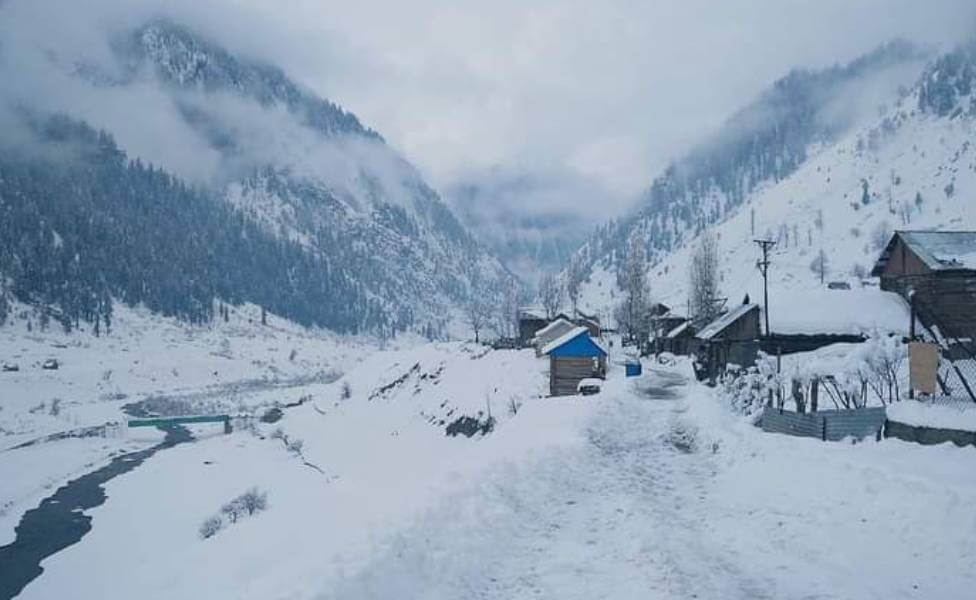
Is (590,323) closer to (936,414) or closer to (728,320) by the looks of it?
(728,320)

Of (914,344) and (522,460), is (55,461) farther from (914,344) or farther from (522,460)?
(914,344)

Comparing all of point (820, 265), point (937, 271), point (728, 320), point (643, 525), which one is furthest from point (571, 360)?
point (820, 265)

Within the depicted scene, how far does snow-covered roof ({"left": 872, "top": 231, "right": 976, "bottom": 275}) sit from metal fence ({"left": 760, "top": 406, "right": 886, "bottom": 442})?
37.4 metres

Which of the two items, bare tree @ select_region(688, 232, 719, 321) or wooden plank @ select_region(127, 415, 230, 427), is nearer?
wooden plank @ select_region(127, 415, 230, 427)

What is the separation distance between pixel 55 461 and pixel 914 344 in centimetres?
7087

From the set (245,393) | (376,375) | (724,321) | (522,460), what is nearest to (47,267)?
(245,393)

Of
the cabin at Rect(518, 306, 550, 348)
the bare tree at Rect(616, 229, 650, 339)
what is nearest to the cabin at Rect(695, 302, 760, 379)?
the cabin at Rect(518, 306, 550, 348)

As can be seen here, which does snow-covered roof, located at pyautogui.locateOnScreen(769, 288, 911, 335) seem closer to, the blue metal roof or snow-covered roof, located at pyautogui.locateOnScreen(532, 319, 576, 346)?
the blue metal roof

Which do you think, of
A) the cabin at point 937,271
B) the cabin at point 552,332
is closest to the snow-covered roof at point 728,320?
the cabin at point 937,271

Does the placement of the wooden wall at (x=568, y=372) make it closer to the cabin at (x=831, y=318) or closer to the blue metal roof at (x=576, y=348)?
the blue metal roof at (x=576, y=348)

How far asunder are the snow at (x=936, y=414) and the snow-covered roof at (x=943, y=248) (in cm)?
3830

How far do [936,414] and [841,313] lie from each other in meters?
41.7

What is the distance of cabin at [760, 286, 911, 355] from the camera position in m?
50.7

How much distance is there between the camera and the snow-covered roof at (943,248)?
47656mm
